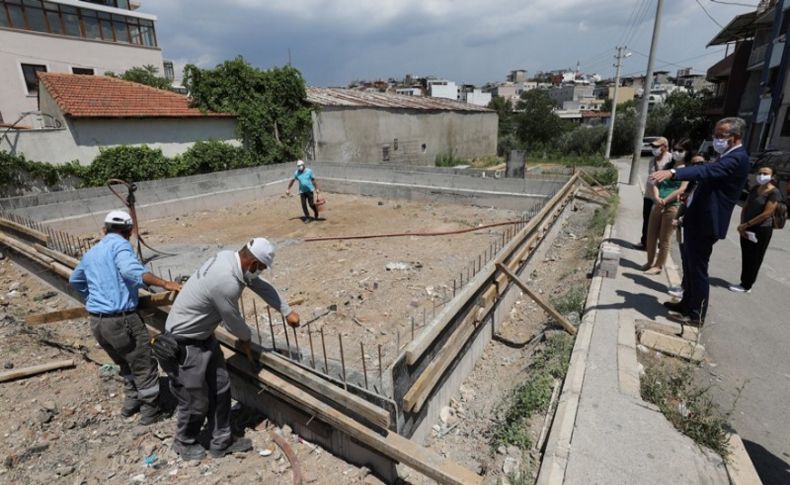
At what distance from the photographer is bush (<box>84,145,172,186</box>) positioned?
39.4ft

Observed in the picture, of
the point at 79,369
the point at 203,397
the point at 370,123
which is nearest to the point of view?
the point at 203,397

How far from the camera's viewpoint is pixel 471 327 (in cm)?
424

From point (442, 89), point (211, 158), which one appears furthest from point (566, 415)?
point (442, 89)

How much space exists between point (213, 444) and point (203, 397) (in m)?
0.43

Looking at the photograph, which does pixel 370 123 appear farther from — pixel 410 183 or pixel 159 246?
pixel 159 246

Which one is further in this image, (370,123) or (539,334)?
(370,123)

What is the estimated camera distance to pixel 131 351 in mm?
3303

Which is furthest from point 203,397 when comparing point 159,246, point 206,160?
point 206,160

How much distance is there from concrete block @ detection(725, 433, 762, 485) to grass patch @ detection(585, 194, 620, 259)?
4.37m

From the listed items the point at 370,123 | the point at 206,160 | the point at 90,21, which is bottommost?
the point at 206,160

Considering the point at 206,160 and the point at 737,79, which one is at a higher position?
the point at 737,79

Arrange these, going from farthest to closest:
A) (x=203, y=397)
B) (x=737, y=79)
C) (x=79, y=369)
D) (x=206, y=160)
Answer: (x=737, y=79) → (x=206, y=160) → (x=79, y=369) → (x=203, y=397)

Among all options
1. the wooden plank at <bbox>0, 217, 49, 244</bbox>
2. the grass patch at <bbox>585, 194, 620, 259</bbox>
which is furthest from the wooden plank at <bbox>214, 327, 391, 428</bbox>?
the grass patch at <bbox>585, 194, 620, 259</bbox>

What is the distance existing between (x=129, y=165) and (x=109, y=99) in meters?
2.70
